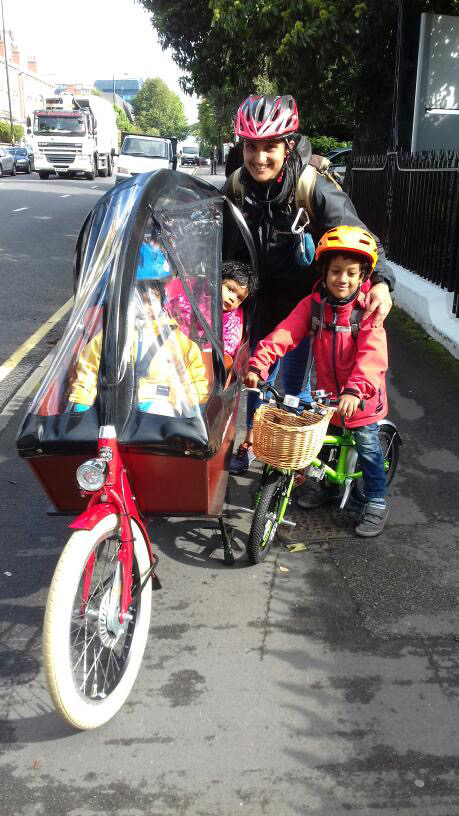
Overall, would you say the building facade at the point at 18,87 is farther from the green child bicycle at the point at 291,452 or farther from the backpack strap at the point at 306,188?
the green child bicycle at the point at 291,452

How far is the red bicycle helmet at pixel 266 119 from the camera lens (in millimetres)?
3244

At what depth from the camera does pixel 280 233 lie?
3615mm

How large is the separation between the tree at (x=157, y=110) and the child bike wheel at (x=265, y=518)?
5381 inches

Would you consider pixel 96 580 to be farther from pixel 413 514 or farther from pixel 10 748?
pixel 413 514

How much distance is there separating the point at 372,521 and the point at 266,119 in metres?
2.06

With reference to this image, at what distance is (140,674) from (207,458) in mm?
922

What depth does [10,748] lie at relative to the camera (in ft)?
7.93

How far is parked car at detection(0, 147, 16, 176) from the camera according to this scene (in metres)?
39.1

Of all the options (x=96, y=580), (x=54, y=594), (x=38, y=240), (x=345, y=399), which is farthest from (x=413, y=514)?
(x=38, y=240)

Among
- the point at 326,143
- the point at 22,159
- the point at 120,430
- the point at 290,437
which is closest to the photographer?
the point at 120,430

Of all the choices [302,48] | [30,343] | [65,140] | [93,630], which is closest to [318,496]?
[93,630]

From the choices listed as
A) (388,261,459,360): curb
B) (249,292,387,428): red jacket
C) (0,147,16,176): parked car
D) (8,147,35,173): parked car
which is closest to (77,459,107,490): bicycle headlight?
(249,292,387,428): red jacket

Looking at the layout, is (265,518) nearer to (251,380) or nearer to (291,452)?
(291,452)

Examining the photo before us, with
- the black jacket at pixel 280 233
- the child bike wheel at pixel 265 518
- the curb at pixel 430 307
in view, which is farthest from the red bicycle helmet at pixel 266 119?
the curb at pixel 430 307
